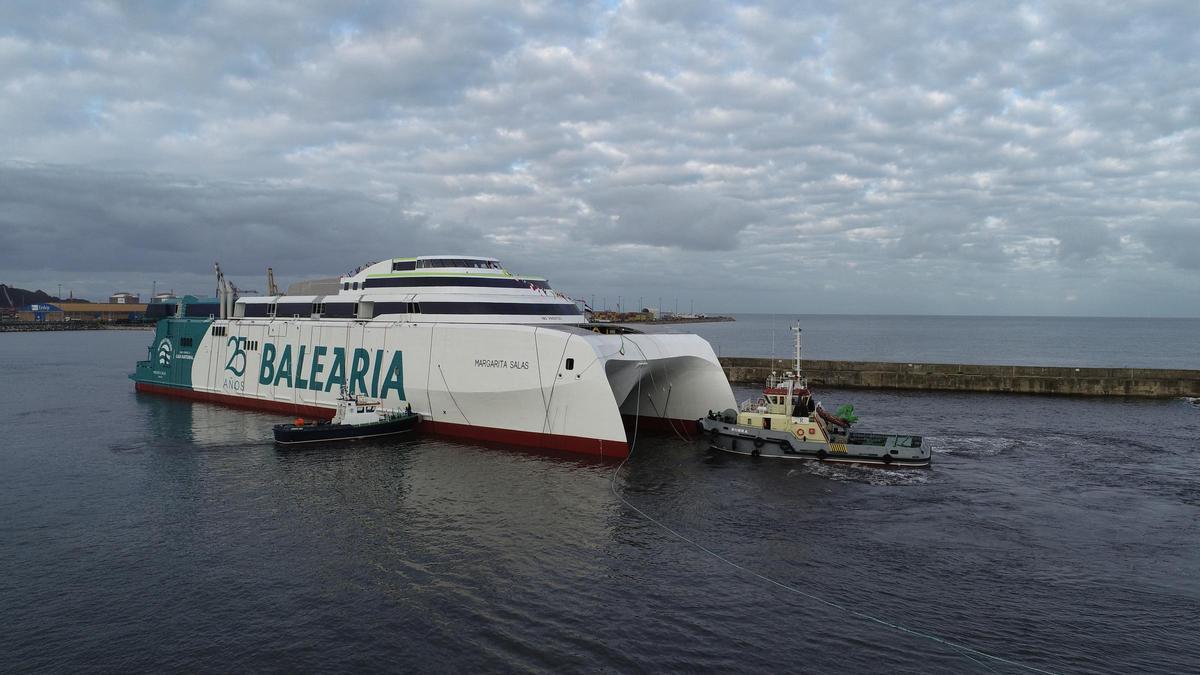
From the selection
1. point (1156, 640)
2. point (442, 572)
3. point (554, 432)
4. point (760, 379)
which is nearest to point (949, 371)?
point (760, 379)

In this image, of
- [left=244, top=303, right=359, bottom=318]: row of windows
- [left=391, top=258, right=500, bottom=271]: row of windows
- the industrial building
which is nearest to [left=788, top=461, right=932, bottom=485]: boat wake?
[left=391, top=258, right=500, bottom=271]: row of windows

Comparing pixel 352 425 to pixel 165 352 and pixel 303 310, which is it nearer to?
pixel 303 310

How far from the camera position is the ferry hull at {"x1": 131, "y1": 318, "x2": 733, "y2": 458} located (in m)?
25.3

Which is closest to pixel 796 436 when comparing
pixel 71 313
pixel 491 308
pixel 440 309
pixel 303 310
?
pixel 491 308

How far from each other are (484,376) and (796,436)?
492 inches

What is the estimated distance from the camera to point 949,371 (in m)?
53.6

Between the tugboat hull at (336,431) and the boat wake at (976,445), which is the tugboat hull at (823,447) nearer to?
the boat wake at (976,445)

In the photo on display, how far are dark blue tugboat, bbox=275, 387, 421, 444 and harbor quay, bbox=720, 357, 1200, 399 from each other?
30183 millimetres

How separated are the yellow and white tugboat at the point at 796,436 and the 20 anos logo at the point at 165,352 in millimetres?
36425

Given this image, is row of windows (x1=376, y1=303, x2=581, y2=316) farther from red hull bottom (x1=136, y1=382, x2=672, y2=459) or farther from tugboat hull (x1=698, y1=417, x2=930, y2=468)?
tugboat hull (x1=698, y1=417, x2=930, y2=468)

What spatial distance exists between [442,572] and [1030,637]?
38.4ft

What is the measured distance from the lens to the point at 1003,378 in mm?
49438

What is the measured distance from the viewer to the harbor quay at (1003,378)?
46625mm

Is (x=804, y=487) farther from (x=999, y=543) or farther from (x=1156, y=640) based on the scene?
(x=1156, y=640)
